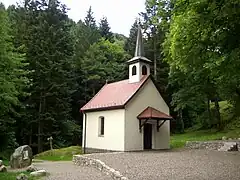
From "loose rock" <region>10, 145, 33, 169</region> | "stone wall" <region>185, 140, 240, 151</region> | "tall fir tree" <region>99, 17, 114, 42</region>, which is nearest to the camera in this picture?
"loose rock" <region>10, 145, 33, 169</region>

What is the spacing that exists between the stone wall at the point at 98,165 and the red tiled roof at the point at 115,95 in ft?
18.9

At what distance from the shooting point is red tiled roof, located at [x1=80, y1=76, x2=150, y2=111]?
2109 centimetres

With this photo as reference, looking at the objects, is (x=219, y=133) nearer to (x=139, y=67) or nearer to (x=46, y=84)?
(x=139, y=67)

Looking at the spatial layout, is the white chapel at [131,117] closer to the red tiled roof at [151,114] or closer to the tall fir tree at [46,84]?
the red tiled roof at [151,114]

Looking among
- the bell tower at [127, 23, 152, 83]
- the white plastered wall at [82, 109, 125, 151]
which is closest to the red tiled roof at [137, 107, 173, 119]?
the white plastered wall at [82, 109, 125, 151]

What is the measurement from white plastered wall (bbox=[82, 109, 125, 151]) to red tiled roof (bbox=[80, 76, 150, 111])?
1.67 feet

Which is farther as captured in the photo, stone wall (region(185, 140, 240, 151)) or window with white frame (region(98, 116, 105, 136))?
window with white frame (region(98, 116, 105, 136))

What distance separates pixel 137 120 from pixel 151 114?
1142 millimetres

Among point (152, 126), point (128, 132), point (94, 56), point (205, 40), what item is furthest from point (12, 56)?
point (94, 56)

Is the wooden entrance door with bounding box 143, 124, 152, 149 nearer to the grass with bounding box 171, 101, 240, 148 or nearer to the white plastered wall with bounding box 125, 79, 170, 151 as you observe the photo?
the white plastered wall with bounding box 125, 79, 170, 151

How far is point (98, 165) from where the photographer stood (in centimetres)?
1305

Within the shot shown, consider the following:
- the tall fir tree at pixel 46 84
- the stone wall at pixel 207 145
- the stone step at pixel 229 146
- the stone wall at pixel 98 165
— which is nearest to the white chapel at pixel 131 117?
the stone wall at pixel 207 145

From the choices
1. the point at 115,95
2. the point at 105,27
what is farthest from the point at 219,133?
the point at 105,27

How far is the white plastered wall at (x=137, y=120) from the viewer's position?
20.4 meters
